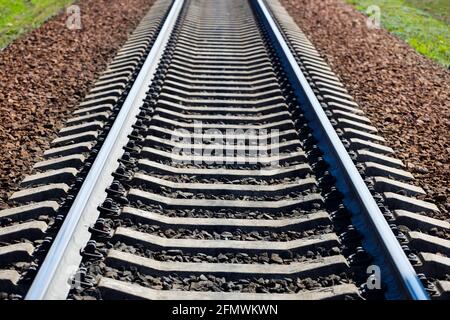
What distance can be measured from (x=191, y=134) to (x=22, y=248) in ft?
7.94

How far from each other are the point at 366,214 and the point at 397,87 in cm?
441

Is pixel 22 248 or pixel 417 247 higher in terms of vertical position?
pixel 22 248

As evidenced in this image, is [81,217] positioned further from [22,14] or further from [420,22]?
[420,22]

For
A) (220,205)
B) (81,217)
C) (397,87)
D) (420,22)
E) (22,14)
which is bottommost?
(420,22)

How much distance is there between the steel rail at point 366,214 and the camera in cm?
343

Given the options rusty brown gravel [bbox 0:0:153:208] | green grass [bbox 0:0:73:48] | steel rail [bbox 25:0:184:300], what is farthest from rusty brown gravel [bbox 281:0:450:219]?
green grass [bbox 0:0:73:48]

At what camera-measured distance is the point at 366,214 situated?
4.12 meters

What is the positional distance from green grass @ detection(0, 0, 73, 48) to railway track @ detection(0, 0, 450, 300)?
13.3 feet

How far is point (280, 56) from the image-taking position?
27.7 ft

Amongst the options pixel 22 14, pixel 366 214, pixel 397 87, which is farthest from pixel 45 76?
pixel 22 14

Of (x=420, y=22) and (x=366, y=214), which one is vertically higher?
(x=366, y=214)
